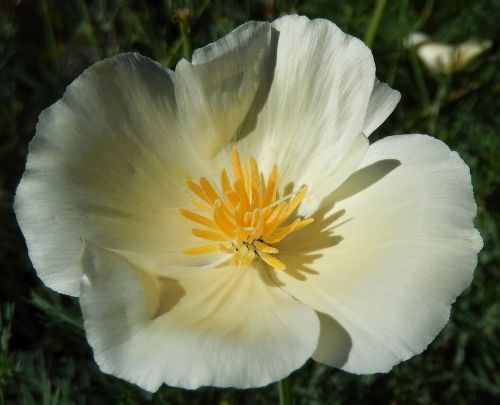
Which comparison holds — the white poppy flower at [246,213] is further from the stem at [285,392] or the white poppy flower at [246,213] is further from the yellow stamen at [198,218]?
the stem at [285,392]

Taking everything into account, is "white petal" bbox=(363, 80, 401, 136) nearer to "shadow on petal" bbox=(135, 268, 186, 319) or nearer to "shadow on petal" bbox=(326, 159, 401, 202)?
"shadow on petal" bbox=(326, 159, 401, 202)

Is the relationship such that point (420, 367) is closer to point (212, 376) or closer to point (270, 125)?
point (270, 125)

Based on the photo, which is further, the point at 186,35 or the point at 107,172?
the point at 186,35

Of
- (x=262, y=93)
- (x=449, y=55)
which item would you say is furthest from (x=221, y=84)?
(x=449, y=55)

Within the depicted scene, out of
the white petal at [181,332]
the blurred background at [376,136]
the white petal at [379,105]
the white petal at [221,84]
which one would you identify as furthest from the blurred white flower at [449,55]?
the white petal at [181,332]

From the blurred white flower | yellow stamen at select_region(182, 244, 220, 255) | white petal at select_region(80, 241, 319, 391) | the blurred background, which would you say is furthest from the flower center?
the blurred white flower

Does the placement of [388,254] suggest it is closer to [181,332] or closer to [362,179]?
[362,179]
